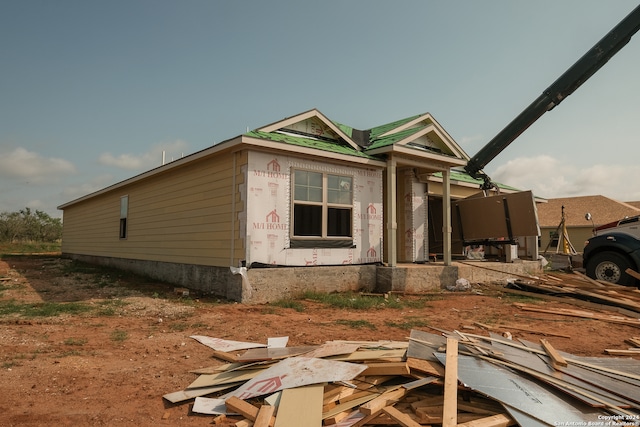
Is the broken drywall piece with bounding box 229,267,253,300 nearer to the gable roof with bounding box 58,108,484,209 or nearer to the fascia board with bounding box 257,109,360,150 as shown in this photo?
the gable roof with bounding box 58,108,484,209

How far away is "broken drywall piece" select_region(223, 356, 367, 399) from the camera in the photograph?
381 centimetres

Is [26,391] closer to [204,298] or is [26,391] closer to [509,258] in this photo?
[204,298]

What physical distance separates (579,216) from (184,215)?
34746mm

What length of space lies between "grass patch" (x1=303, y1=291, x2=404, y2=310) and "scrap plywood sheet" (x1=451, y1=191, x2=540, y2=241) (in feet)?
19.5

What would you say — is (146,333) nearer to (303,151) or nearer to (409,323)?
(409,323)

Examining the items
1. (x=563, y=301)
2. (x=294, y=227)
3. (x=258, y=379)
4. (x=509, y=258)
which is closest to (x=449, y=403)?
(x=258, y=379)

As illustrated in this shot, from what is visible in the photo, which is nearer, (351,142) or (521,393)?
(521,393)

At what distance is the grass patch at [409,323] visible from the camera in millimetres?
7074

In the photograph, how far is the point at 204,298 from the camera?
32.2 feet

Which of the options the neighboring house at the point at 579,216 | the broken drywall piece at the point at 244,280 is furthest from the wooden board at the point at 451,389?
the neighboring house at the point at 579,216

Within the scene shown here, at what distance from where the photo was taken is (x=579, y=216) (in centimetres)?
3412

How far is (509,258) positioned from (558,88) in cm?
638

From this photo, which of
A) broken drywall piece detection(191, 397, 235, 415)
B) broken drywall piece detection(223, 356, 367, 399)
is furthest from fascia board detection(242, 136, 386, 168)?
broken drywall piece detection(191, 397, 235, 415)

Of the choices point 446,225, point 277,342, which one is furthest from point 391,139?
point 277,342
